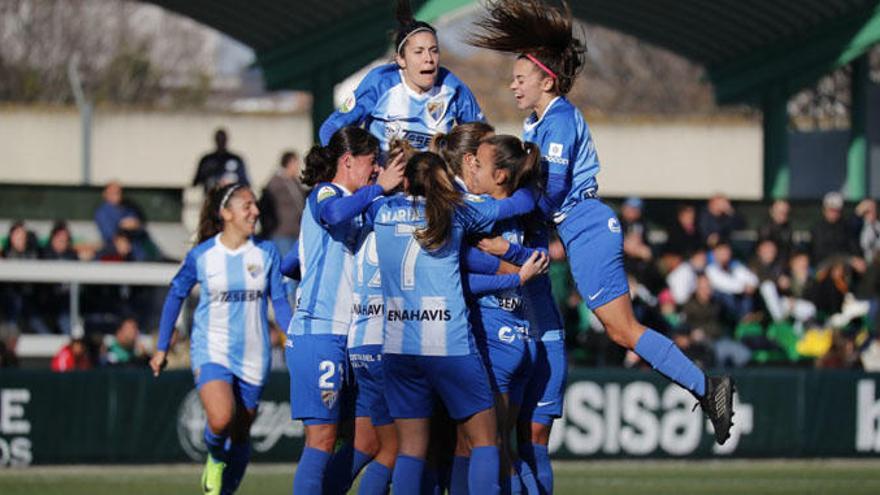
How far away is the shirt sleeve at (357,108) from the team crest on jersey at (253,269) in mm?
2234

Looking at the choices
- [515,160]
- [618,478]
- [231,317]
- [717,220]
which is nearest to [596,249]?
[515,160]

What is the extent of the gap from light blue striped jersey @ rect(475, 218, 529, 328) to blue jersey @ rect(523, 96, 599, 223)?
189 millimetres

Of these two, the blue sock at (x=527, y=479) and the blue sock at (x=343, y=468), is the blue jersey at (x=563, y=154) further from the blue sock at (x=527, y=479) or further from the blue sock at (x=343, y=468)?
the blue sock at (x=343, y=468)

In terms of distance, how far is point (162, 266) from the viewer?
1998 centimetres

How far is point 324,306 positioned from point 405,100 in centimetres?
118

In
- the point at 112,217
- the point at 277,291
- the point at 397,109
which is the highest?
the point at 397,109

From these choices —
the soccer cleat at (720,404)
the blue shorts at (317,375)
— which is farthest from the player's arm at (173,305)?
the soccer cleat at (720,404)

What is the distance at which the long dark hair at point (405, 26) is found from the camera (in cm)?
1026

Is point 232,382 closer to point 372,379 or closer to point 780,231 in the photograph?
point 372,379

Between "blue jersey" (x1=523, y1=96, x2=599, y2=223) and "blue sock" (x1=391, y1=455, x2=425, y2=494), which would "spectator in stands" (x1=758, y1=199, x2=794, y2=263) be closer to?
"blue jersey" (x1=523, y1=96, x2=599, y2=223)

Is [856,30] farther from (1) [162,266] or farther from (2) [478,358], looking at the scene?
(2) [478,358]

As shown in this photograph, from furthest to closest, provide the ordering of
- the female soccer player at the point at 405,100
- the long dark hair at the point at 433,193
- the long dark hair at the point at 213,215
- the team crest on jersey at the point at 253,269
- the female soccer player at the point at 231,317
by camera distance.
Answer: the long dark hair at the point at 213,215
the team crest on jersey at the point at 253,269
the female soccer player at the point at 231,317
the female soccer player at the point at 405,100
the long dark hair at the point at 433,193

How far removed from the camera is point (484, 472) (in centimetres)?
917

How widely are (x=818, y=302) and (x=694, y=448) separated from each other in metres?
3.24
